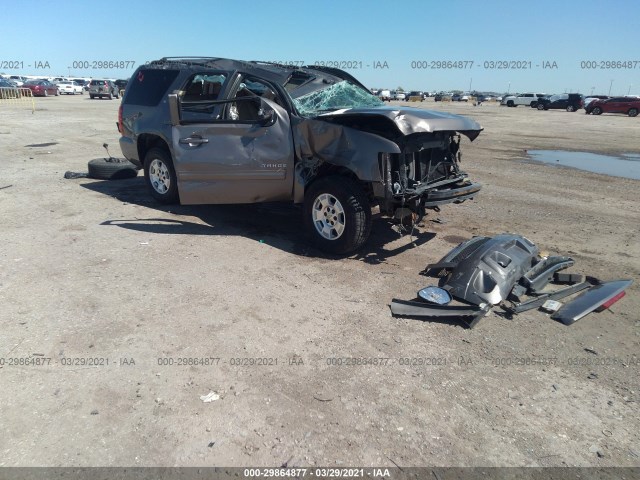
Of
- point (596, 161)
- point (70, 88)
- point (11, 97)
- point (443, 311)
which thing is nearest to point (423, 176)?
point (443, 311)

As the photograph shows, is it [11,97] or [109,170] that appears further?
[11,97]

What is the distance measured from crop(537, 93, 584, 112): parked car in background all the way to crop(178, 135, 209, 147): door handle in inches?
1962

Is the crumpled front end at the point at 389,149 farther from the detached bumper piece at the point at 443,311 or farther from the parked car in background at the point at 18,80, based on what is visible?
the parked car in background at the point at 18,80

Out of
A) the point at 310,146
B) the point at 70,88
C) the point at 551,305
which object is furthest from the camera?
the point at 70,88

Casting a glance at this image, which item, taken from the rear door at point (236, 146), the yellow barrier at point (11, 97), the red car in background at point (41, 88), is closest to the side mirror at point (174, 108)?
the rear door at point (236, 146)

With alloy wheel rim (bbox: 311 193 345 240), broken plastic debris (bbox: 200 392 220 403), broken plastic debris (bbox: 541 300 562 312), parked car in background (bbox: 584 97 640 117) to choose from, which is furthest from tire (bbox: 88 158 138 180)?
parked car in background (bbox: 584 97 640 117)

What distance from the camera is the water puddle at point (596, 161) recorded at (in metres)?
11.5

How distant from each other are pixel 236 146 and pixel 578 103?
4983 cm

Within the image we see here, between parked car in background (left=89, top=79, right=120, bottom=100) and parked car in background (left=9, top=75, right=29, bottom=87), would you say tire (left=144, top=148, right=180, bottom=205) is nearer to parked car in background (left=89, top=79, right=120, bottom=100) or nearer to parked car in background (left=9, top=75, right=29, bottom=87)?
parked car in background (left=89, top=79, right=120, bottom=100)

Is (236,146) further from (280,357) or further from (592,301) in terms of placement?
(592,301)

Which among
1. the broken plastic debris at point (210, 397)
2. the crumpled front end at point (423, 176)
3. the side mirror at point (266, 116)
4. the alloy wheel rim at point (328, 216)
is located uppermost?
the side mirror at point (266, 116)

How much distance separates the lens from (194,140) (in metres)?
5.84

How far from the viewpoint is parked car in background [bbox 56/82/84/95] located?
48.2 m

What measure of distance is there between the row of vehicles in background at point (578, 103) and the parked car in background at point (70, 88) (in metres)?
49.8
